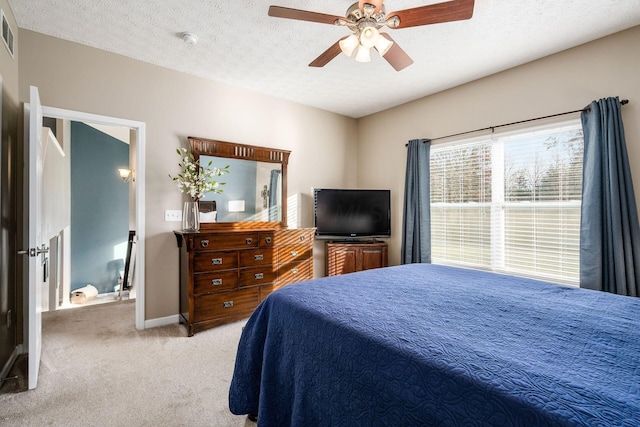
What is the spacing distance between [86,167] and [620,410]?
6.08 metres

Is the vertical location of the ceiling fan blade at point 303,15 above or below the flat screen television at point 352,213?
above

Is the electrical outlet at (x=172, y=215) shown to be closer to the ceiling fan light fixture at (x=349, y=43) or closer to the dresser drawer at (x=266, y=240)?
the dresser drawer at (x=266, y=240)

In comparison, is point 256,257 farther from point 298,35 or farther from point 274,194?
point 298,35

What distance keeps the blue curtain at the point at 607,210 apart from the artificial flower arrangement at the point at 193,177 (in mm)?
3577

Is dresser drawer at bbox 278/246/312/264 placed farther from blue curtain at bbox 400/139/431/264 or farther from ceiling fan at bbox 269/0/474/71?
ceiling fan at bbox 269/0/474/71

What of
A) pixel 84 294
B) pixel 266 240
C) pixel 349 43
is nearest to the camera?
pixel 349 43

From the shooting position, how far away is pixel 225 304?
317 cm

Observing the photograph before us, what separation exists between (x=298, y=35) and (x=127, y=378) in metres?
3.01

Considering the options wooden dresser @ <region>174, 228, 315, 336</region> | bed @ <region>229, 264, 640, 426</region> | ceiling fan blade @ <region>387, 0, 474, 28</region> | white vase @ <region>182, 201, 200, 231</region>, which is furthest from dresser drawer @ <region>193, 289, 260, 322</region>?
ceiling fan blade @ <region>387, 0, 474, 28</region>

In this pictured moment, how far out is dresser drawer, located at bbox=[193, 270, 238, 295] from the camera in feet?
9.86

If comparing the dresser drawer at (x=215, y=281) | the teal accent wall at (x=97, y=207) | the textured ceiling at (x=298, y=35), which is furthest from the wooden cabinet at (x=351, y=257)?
the teal accent wall at (x=97, y=207)

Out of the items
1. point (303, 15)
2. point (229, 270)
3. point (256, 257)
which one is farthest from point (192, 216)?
point (303, 15)

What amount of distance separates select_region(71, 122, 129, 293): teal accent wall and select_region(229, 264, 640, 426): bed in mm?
4294

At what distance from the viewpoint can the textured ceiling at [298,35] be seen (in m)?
2.27
